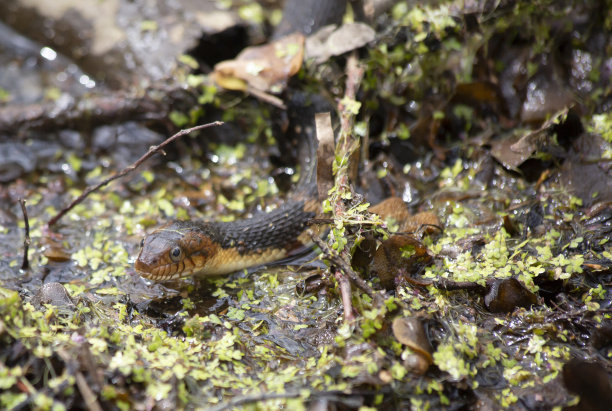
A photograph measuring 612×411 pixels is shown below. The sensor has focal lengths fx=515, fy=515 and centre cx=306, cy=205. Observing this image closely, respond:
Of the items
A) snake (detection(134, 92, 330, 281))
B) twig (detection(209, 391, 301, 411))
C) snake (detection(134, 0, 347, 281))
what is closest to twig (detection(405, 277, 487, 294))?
snake (detection(134, 0, 347, 281))

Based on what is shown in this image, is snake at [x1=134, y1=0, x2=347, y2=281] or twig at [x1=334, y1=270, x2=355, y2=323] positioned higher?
snake at [x1=134, y1=0, x2=347, y2=281]

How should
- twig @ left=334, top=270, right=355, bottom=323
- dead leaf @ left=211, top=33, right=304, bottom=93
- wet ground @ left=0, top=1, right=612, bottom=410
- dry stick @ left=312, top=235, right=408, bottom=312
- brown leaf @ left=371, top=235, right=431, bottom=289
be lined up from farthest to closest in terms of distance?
dead leaf @ left=211, top=33, right=304, bottom=93 → brown leaf @ left=371, top=235, right=431, bottom=289 → dry stick @ left=312, top=235, right=408, bottom=312 → twig @ left=334, top=270, right=355, bottom=323 → wet ground @ left=0, top=1, right=612, bottom=410

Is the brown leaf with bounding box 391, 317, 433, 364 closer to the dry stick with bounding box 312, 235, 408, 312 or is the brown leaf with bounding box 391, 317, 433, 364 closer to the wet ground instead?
the wet ground

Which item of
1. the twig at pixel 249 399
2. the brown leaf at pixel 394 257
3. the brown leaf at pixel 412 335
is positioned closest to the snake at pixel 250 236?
the brown leaf at pixel 394 257

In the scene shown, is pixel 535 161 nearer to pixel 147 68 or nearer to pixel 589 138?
pixel 589 138

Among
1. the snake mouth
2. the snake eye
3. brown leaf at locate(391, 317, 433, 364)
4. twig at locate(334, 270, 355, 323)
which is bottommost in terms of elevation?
brown leaf at locate(391, 317, 433, 364)

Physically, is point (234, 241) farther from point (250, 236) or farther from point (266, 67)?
point (266, 67)

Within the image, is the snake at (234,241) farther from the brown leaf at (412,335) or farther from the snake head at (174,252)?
the brown leaf at (412,335)

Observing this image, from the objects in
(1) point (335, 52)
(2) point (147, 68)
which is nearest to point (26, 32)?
(2) point (147, 68)
